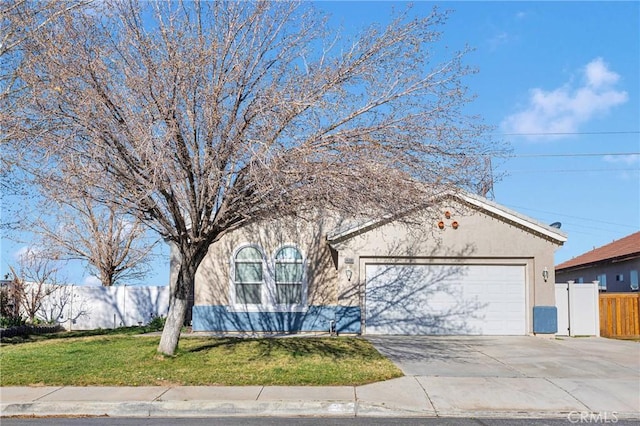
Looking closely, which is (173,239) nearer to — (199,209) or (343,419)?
(199,209)

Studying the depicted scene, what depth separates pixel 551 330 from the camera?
1912cm

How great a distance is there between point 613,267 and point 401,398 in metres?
22.2

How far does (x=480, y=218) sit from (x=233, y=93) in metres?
10.2

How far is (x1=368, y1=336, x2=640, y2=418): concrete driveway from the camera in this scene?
10.1 meters

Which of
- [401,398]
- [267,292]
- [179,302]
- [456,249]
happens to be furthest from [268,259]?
[401,398]

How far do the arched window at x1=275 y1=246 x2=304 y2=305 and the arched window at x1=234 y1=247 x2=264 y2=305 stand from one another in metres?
0.55

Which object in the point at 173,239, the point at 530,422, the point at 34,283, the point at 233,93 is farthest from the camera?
the point at 34,283

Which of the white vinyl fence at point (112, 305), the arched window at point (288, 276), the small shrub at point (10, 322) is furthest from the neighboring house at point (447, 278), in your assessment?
the small shrub at point (10, 322)

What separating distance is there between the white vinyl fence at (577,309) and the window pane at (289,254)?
330 inches

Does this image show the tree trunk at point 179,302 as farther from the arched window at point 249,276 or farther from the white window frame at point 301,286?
the white window frame at point 301,286

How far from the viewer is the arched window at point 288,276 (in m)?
20.2

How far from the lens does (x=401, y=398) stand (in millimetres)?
10125

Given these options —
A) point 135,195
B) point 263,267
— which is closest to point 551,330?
point 263,267

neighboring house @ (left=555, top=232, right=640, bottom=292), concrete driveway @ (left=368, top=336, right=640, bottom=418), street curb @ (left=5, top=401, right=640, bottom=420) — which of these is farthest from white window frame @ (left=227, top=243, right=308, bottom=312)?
neighboring house @ (left=555, top=232, right=640, bottom=292)
